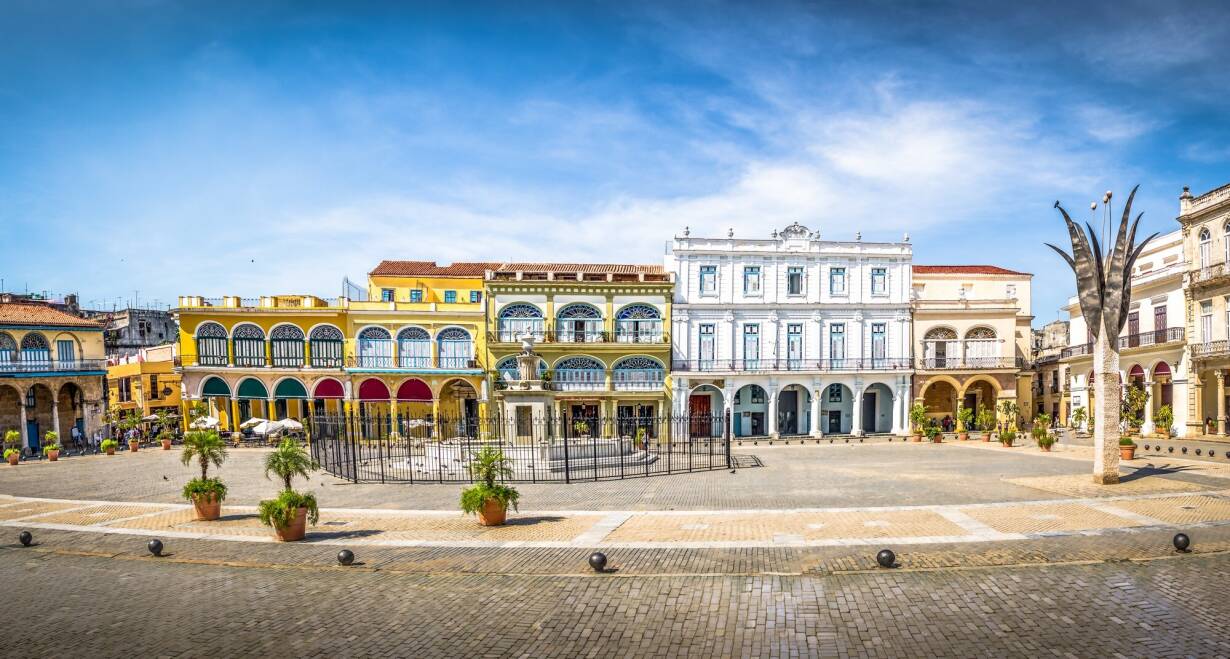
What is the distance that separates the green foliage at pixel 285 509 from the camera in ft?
42.1

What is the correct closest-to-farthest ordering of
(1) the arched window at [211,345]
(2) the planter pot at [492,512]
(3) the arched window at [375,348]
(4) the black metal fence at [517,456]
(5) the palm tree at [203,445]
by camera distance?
1. (2) the planter pot at [492,512]
2. (5) the palm tree at [203,445]
3. (4) the black metal fence at [517,456]
4. (1) the arched window at [211,345]
5. (3) the arched window at [375,348]

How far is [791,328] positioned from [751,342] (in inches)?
107

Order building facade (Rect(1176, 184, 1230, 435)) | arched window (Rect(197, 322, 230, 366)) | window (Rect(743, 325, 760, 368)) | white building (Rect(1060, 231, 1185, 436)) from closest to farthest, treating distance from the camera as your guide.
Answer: building facade (Rect(1176, 184, 1230, 435)), white building (Rect(1060, 231, 1185, 436)), arched window (Rect(197, 322, 230, 366)), window (Rect(743, 325, 760, 368))

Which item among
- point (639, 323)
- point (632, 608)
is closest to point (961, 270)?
point (639, 323)

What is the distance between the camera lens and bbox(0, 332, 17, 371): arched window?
120 ft

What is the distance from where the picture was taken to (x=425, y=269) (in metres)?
43.9

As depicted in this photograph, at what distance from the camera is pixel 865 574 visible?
10.1 meters

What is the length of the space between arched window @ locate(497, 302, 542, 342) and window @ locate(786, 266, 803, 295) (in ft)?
52.0

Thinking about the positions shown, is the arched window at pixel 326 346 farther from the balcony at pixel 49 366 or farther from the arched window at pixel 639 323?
the arched window at pixel 639 323

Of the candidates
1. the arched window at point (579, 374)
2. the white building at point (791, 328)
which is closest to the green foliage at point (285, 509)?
the arched window at point (579, 374)

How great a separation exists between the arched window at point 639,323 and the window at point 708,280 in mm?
3272

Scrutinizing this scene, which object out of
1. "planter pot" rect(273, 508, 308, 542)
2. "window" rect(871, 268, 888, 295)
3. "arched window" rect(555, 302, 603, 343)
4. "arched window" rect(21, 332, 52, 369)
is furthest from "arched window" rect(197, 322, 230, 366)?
"window" rect(871, 268, 888, 295)

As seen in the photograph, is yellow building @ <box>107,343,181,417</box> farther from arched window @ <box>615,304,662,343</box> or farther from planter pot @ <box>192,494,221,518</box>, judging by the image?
planter pot @ <box>192,494,221,518</box>

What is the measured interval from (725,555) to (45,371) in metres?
43.3
